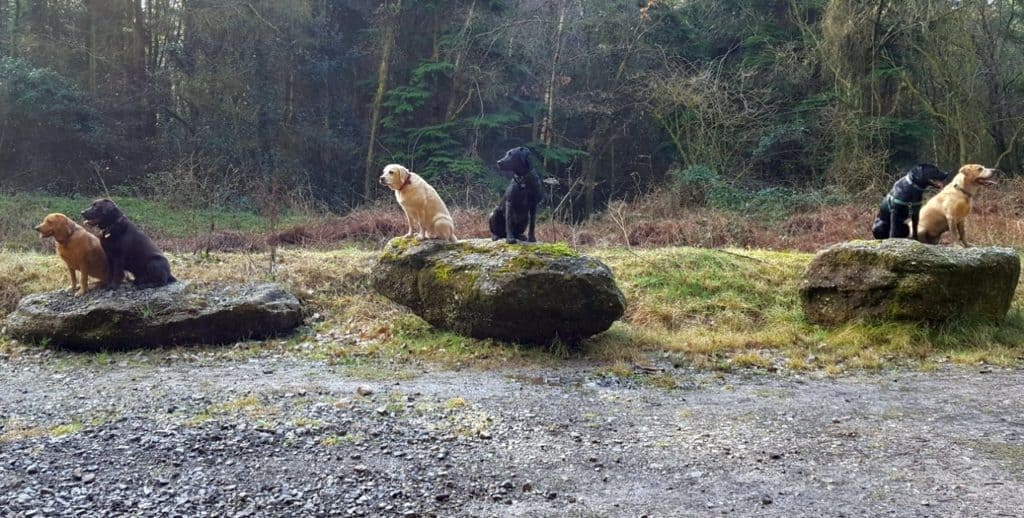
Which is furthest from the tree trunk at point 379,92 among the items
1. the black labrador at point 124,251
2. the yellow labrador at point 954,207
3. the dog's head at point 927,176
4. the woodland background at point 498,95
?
the dog's head at point 927,176

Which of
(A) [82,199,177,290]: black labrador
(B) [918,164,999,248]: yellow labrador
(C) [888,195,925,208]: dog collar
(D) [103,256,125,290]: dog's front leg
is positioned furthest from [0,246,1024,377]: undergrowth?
(C) [888,195,925,208]: dog collar

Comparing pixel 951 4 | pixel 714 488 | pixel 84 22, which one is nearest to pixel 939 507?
pixel 714 488

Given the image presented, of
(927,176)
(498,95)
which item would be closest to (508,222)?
(927,176)

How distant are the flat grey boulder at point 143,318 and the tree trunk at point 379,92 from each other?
1614cm

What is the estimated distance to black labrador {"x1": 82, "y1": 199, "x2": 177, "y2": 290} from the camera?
8.52 meters

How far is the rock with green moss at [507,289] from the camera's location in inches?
316

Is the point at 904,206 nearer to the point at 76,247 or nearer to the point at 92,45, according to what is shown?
the point at 76,247

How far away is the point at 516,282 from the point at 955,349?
5.34m

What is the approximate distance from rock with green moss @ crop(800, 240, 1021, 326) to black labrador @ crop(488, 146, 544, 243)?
13.4 feet

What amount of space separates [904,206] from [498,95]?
17847 mm

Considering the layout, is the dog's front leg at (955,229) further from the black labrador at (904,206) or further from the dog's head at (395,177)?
the dog's head at (395,177)

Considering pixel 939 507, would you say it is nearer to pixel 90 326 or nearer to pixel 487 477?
pixel 487 477

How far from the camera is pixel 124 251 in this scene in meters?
8.89

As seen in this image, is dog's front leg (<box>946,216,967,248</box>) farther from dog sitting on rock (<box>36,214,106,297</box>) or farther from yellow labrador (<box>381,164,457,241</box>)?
dog sitting on rock (<box>36,214,106,297</box>)
